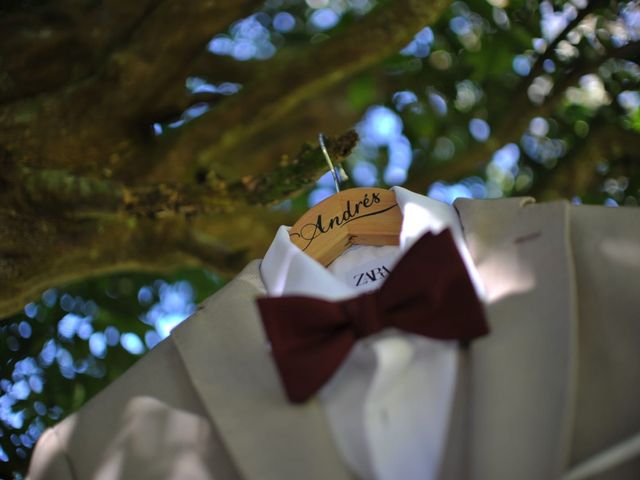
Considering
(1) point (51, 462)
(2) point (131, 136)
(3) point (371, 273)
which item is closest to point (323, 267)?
(3) point (371, 273)

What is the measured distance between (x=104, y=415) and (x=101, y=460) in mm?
56

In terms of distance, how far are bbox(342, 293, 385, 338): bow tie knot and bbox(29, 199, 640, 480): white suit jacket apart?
0.31 feet

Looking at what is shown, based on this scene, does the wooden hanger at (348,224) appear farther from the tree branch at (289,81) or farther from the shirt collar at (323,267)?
the tree branch at (289,81)

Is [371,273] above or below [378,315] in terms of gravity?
below

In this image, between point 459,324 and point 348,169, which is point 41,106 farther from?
point 348,169

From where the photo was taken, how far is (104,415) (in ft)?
2.63

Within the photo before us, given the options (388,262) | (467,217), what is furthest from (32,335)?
(467,217)

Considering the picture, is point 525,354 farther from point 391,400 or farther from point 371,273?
point 371,273

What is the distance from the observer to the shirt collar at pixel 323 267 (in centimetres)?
81

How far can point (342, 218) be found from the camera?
96 cm

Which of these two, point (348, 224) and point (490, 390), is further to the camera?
point (348, 224)

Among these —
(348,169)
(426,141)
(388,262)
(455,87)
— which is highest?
(388,262)

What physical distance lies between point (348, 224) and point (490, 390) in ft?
1.17

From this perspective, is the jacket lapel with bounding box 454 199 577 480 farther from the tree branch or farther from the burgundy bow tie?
the tree branch
